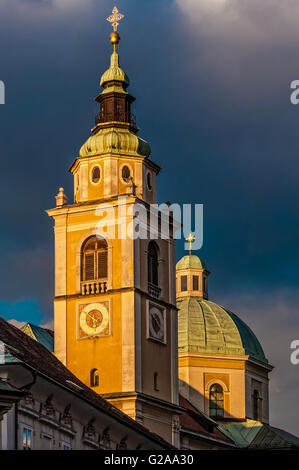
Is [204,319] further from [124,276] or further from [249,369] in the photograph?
[124,276]

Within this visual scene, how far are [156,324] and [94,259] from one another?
4.28 meters

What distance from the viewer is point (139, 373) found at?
235 ft

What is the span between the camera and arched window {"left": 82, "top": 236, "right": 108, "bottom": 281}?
241 ft

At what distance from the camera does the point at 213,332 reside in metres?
99.1

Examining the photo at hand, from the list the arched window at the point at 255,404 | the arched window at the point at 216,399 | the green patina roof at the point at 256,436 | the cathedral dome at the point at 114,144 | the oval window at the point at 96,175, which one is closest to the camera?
the oval window at the point at 96,175

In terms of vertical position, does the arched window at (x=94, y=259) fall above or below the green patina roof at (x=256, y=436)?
above

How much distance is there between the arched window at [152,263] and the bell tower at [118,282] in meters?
0.05

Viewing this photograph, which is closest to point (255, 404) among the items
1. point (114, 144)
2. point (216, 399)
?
point (216, 399)

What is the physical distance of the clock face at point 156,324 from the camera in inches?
2896

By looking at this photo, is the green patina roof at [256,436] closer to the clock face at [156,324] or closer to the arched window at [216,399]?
the arched window at [216,399]

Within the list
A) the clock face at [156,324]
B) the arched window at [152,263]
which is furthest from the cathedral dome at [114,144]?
the clock face at [156,324]

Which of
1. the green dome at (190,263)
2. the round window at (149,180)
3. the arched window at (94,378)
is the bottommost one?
the arched window at (94,378)
